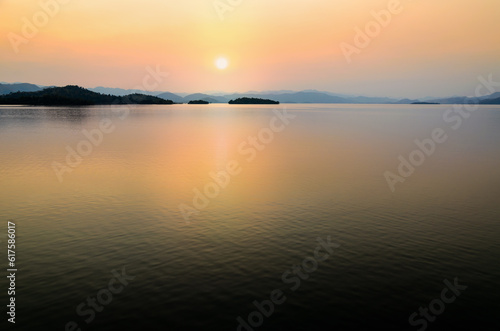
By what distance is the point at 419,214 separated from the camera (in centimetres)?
3853

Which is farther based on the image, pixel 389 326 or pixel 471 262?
pixel 471 262

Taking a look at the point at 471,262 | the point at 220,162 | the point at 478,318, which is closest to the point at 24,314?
the point at 478,318

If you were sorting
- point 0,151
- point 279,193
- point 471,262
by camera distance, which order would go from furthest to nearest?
point 0,151
point 279,193
point 471,262

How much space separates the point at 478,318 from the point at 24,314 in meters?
27.6

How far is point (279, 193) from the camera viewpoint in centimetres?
4788

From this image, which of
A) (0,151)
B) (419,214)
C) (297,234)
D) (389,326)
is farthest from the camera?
(0,151)

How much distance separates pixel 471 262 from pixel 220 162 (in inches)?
2162

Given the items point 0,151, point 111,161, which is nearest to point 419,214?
point 111,161

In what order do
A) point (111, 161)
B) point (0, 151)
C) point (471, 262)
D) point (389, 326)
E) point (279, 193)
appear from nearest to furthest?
point (389, 326) < point (471, 262) < point (279, 193) < point (111, 161) < point (0, 151)

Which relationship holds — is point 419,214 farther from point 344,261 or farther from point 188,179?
point 188,179

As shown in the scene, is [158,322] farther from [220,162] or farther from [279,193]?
[220,162]

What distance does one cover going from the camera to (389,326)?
19281mm

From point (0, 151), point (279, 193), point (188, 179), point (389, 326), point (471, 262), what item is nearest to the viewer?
point (389, 326)

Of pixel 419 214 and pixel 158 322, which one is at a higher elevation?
pixel 419 214
